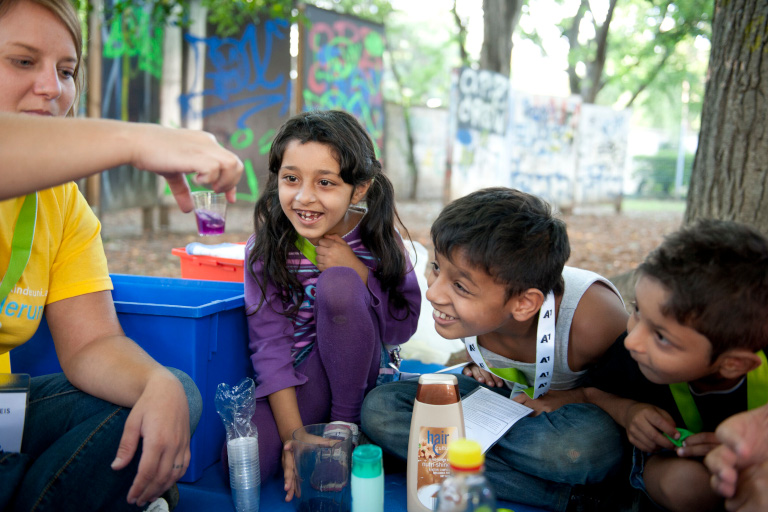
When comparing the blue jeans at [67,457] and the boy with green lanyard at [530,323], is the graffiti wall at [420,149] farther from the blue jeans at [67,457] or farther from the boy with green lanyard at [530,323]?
the blue jeans at [67,457]

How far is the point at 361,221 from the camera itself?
2348mm

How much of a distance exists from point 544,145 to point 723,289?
1016cm

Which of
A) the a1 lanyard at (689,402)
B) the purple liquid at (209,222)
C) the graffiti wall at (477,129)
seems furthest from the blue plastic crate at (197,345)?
the graffiti wall at (477,129)

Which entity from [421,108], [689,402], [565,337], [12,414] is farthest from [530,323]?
[421,108]

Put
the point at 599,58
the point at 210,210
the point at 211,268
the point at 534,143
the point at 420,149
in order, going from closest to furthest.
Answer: the point at 210,210, the point at 211,268, the point at 534,143, the point at 599,58, the point at 420,149

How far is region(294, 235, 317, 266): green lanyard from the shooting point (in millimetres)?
2293

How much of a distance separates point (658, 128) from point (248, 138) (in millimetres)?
39243

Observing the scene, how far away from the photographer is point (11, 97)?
4.75 ft

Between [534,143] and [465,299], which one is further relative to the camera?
[534,143]

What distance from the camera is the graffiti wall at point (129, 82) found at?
19.2ft

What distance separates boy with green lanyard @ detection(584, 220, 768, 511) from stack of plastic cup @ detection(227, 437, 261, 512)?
3.46 ft

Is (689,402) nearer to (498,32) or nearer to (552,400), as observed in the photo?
(552,400)

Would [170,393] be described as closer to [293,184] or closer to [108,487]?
[108,487]

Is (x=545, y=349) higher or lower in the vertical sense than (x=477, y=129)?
lower
